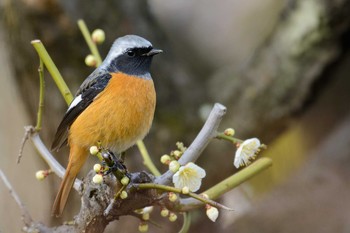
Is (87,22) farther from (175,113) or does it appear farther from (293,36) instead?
(293,36)

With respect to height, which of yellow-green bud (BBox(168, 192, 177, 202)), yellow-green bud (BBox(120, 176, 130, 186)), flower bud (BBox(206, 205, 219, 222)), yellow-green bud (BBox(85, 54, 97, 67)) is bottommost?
flower bud (BBox(206, 205, 219, 222))

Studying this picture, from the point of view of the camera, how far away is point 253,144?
6.41ft

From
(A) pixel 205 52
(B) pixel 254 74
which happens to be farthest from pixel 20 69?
(A) pixel 205 52

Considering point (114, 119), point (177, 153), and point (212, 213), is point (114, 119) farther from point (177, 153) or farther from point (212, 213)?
Answer: point (212, 213)

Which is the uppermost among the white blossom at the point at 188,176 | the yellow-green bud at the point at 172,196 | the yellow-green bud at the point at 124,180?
the white blossom at the point at 188,176

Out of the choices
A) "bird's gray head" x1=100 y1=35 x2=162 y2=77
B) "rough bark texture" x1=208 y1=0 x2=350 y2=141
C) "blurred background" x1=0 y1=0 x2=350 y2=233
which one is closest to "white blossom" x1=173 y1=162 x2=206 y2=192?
"bird's gray head" x1=100 y1=35 x2=162 y2=77

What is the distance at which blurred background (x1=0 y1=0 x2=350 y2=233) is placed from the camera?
12.0ft

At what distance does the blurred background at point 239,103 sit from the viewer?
12.0 feet

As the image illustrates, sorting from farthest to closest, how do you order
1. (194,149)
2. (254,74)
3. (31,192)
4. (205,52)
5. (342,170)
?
(205,52) < (342,170) < (31,192) < (254,74) < (194,149)

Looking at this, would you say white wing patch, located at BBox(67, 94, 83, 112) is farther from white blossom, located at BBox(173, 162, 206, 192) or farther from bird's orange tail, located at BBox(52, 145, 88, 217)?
white blossom, located at BBox(173, 162, 206, 192)

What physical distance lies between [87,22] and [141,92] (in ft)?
5.05

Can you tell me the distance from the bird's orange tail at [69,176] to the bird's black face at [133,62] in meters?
0.33

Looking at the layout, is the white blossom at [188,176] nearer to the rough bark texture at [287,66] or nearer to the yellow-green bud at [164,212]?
the yellow-green bud at [164,212]

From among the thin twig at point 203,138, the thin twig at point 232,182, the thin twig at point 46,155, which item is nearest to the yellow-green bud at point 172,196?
the thin twig at point 203,138
